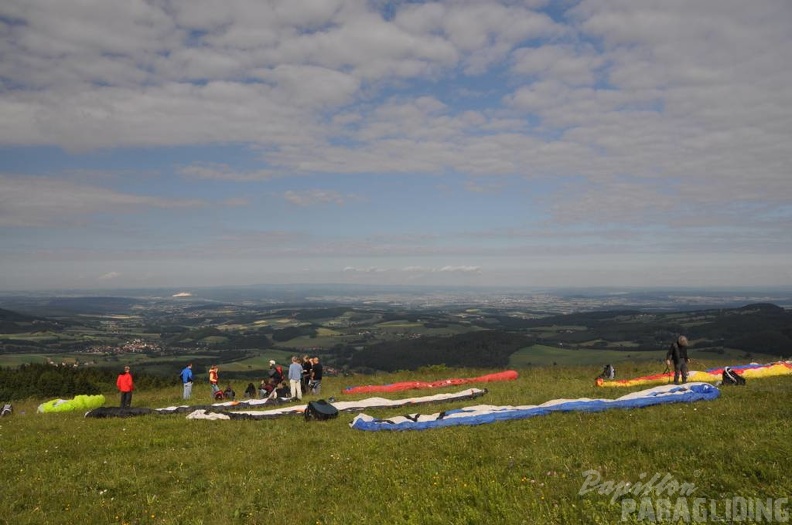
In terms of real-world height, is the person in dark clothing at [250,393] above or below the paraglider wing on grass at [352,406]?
below

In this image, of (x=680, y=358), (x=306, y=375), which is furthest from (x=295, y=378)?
(x=680, y=358)

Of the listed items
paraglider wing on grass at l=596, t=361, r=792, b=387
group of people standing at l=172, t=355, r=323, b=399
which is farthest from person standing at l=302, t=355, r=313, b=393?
paraglider wing on grass at l=596, t=361, r=792, b=387

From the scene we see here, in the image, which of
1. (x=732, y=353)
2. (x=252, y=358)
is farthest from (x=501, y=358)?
(x=252, y=358)

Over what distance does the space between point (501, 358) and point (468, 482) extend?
9859cm

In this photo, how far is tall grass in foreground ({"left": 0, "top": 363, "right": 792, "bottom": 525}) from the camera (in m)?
8.36

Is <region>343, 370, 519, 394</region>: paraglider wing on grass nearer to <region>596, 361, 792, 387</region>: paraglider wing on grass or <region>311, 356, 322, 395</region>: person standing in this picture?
<region>311, 356, 322, 395</region>: person standing

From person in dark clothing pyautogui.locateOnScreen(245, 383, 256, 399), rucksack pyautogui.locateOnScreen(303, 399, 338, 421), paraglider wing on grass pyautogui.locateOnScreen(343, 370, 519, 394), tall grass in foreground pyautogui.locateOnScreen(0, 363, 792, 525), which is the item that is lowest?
person in dark clothing pyautogui.locateOnScreen(245, 383, 256, 399)

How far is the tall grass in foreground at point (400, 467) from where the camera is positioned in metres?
8.36

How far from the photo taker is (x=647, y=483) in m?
8.37

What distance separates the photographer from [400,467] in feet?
36.1

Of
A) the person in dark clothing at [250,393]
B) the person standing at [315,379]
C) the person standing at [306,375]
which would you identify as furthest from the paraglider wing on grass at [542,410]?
the person in dark clothing at [250,393]

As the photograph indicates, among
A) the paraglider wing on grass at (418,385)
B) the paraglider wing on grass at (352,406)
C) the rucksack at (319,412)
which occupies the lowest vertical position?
the paraglider wing on grass at (418,385)

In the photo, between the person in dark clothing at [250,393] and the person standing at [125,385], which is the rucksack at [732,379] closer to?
the person in dark clothing at [250,393]

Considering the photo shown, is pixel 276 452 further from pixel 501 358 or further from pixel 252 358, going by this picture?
pixel 252 358
